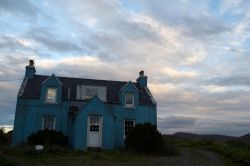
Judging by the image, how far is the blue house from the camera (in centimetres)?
3052

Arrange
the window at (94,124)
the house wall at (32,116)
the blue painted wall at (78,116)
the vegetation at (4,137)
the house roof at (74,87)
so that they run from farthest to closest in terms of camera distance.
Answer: the vegetation at (4,137) < the house roof at (74,87) < the house wall at (32,116) < the window at (94,124) < the blue painted wall at (78,116)

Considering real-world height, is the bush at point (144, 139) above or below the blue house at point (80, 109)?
below

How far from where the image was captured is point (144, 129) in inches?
1097

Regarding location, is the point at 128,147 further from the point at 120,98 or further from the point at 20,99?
the point at 20,99

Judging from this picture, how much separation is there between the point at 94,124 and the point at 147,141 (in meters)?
5.97

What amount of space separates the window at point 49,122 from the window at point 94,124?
423 cm

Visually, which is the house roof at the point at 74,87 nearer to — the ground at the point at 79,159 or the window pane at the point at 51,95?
the window pane at the point at 51,95

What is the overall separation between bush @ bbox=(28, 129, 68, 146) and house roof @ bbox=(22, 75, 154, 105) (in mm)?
4777

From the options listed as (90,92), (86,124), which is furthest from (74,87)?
(86,124)

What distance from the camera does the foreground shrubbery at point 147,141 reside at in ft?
88.8

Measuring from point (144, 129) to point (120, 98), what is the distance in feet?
25.2

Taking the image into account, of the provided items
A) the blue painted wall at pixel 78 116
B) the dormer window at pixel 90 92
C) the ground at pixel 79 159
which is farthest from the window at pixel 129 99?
the ground at pixel 79 159

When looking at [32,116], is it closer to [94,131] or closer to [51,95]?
[51,95]

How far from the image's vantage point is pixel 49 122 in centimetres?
3266
